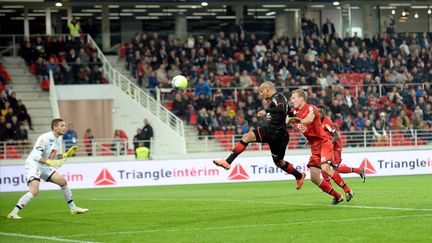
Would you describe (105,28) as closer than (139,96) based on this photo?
No

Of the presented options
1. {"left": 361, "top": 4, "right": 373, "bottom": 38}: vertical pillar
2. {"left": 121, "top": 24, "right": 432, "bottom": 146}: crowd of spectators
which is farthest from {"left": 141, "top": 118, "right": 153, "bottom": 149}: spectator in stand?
{"left": 361, "top": 4, "right": 373, "bottom": 38}: vertical pillar

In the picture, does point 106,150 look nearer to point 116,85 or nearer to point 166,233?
point 116,85

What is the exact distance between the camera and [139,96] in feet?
133

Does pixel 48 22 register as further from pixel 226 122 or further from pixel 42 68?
pixel 226 122

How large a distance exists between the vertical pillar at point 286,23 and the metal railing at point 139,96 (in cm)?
1111

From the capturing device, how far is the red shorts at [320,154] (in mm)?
18562

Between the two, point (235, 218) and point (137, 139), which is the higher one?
point (137, 139)

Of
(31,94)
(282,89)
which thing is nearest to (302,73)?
(282,89)

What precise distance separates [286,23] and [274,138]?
33.0 meters

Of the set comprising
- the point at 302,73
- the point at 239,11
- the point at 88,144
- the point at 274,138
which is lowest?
the point at 88,144

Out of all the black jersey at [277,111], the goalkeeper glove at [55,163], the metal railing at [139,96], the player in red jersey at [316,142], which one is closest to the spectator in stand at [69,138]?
the metal railing at [139,96]

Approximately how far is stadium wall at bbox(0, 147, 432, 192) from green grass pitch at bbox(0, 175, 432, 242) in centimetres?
618

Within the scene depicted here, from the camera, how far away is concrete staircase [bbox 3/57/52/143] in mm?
39500

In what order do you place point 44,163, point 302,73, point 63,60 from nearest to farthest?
point 44,163 → point 63,60 → point 302,73
